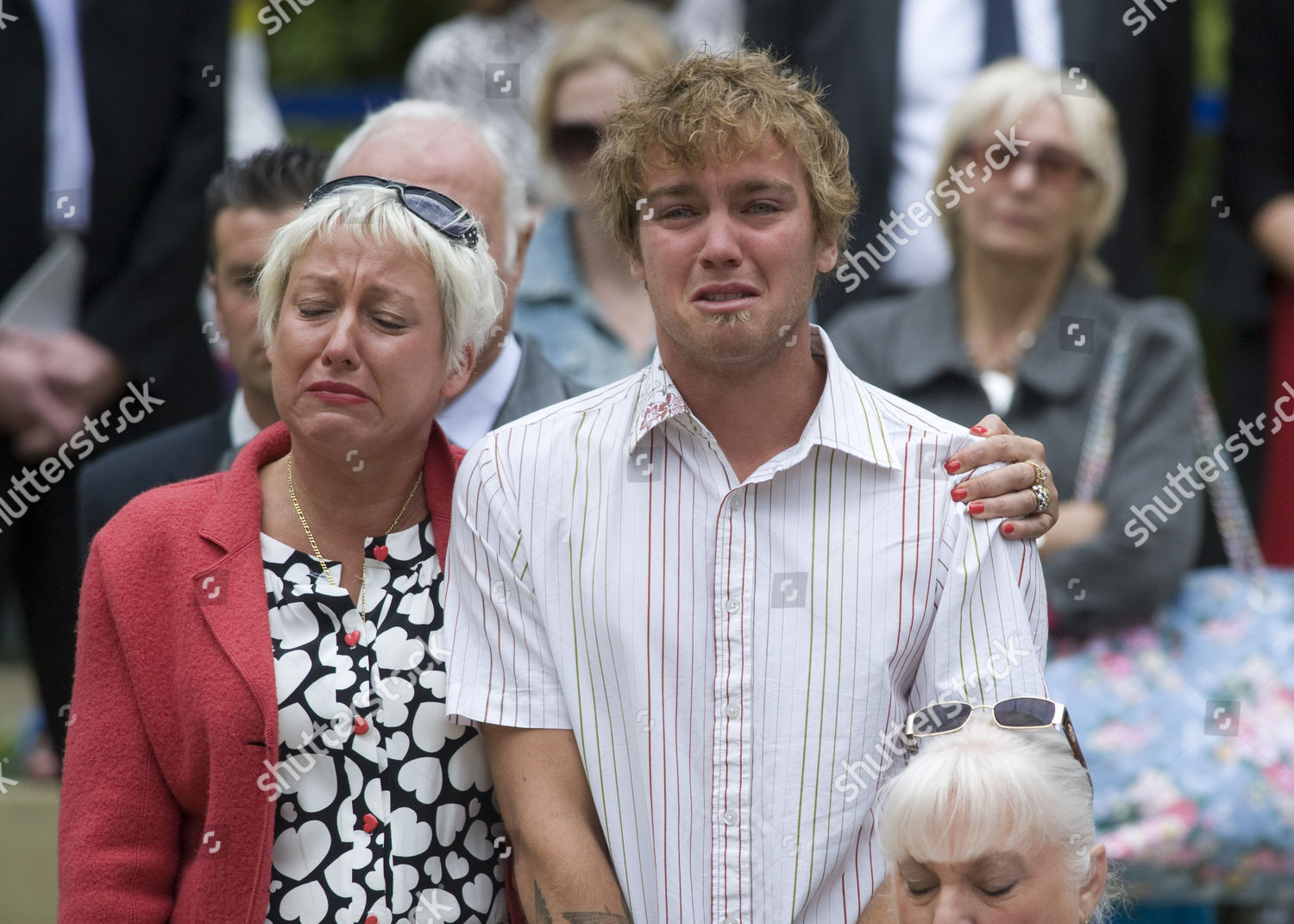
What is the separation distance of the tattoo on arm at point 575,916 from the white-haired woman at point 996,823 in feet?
1.43

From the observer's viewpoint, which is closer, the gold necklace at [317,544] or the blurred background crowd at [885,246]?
the gold necklace at [317,544]

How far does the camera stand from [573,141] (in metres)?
4.15

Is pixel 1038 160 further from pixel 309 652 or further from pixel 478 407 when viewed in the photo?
pixel 309 652

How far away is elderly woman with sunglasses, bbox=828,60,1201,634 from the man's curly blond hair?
1314mm

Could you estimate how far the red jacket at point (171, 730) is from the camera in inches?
90.9

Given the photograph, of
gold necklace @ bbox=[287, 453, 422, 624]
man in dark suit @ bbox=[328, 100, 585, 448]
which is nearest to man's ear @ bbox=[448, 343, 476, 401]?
gold necklace @ bbox=[287, 453, 422, 624]

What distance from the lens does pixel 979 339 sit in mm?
3977

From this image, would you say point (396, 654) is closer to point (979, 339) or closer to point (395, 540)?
point (395, 540)

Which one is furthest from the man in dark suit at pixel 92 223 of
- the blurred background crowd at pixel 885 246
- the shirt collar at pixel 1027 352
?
the shirt collar at pixel 1027 352

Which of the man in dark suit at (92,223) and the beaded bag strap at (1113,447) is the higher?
the man in dark suit at (92,223)

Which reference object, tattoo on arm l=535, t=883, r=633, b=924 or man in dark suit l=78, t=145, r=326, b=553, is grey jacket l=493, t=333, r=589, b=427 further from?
tattoo on arm l=535, t=883, r=633, b=924

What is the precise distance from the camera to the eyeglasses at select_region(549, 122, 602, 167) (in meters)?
4.12

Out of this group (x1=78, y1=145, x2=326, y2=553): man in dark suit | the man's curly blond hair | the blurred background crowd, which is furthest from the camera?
the blurred background crowd

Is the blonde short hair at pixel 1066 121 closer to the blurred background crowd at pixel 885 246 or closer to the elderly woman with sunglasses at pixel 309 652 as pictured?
the blurred background crowd at pixel 885 246
